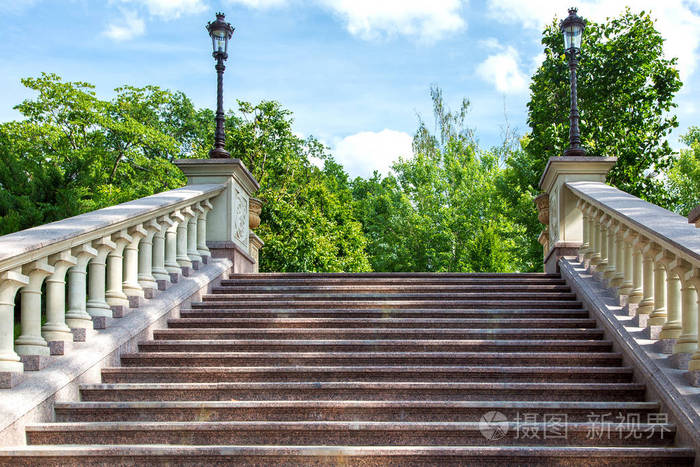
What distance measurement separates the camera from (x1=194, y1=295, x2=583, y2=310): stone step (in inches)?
300

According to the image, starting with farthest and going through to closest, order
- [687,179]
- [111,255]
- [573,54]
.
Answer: [687,179] < [573,54] < [111,255]

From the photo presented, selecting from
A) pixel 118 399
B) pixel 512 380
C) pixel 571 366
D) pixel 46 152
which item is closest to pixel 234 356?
pixel 118 399

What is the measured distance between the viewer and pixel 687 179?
38250 millimetres

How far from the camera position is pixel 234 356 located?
613cm

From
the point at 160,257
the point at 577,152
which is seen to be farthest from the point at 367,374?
the point at 577,152

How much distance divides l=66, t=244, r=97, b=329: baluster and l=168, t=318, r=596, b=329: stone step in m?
1.44

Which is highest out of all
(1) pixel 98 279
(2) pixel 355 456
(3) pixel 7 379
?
(1) pixel 98 279

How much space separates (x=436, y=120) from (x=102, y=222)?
3916cm

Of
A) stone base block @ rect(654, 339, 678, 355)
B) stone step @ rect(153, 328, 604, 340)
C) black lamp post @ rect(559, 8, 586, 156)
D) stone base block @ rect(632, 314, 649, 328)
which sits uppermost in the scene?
black lamp post @ rect(559, 8, 586, 156)

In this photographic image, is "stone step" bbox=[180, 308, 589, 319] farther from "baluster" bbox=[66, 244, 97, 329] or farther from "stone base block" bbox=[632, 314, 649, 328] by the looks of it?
"baluster" bbox=[66, 244, 97, 329]

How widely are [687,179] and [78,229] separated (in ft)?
128

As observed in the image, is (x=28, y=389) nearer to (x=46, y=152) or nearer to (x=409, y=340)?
(x=409, y=340)

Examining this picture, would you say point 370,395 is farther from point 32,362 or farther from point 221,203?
point 221,203

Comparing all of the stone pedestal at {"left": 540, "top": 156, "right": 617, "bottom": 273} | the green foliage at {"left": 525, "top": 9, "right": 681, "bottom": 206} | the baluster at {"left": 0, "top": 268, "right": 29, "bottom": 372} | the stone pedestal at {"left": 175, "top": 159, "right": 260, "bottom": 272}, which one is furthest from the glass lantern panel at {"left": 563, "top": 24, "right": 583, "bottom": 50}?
the green foliage at {"left": 525, "top": 9, "right": 681, "bottom": 206}
